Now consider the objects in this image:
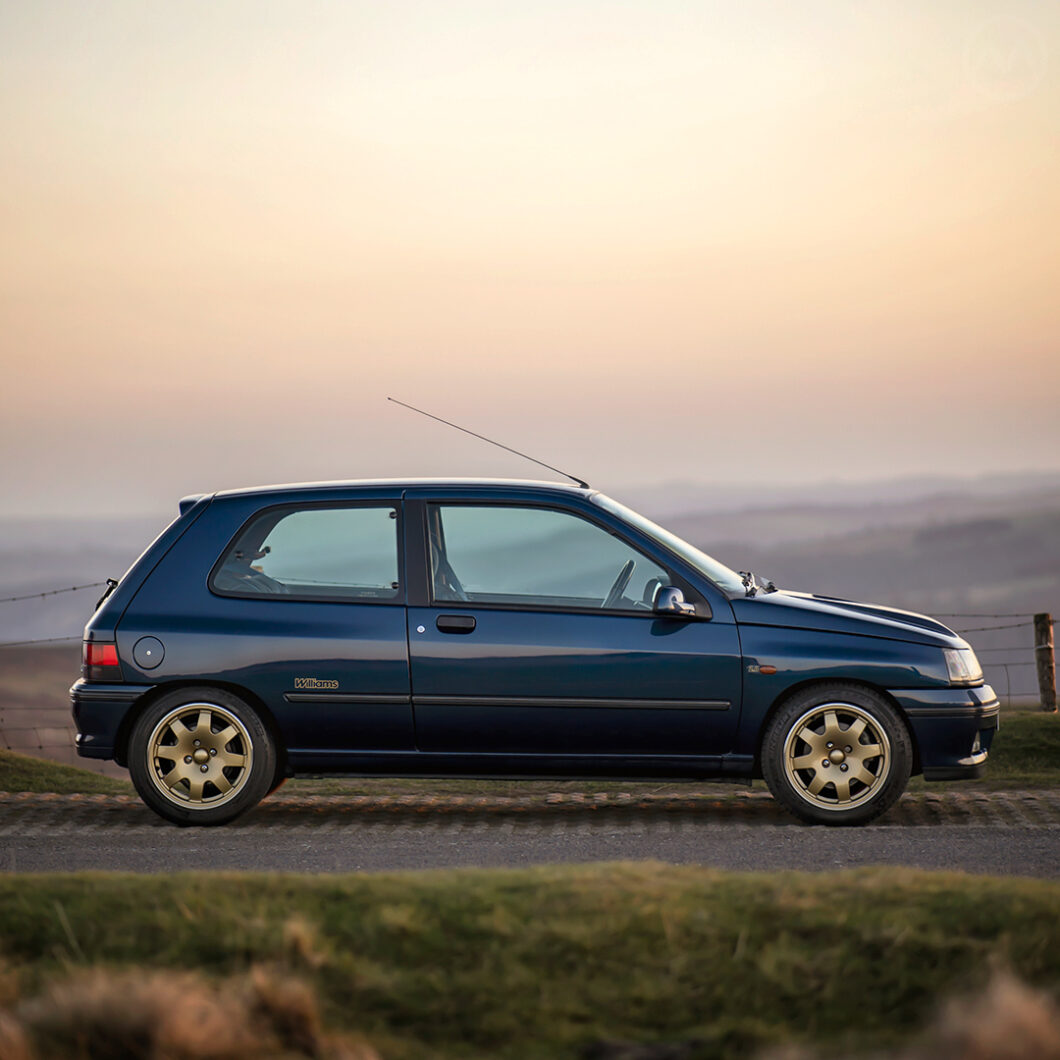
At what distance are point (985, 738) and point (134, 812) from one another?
5.06 metres

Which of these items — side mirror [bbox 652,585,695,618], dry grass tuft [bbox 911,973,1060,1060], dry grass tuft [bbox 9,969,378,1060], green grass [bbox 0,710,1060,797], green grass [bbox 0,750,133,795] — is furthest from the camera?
green grass [bbox 0,750,133,795]

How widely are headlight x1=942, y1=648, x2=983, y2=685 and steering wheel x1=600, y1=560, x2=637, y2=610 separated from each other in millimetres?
1789

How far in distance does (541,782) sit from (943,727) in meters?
4.90

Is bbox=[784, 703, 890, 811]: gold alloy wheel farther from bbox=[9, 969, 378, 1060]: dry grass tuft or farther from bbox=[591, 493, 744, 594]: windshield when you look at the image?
bbox=[9, 969, 378, 1060]: dry grass tuft

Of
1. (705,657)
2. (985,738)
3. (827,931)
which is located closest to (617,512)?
(705,657)

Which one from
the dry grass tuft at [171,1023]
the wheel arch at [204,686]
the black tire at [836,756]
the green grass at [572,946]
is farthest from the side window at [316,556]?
the dry grass tuft at [171,1023]

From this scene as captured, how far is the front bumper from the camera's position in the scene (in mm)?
7883

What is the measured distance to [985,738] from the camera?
321 inches

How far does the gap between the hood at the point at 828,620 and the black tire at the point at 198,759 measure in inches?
109

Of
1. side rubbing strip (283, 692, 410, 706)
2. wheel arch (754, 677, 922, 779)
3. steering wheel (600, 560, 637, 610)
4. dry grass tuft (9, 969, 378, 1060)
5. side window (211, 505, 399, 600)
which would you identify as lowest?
dry grass tuft (9, 969, 378, 1060)

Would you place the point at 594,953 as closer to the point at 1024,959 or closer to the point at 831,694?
the point at 1024,959

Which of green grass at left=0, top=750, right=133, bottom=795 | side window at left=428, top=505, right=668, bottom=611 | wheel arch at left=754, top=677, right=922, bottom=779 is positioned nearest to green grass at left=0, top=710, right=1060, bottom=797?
green grass at left=0, top=750, right=133, bottom=795

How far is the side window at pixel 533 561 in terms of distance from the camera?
314 inches

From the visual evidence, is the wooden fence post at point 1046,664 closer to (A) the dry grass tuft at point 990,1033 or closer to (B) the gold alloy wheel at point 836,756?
(B) the gold alloy wheel at point 836,756
